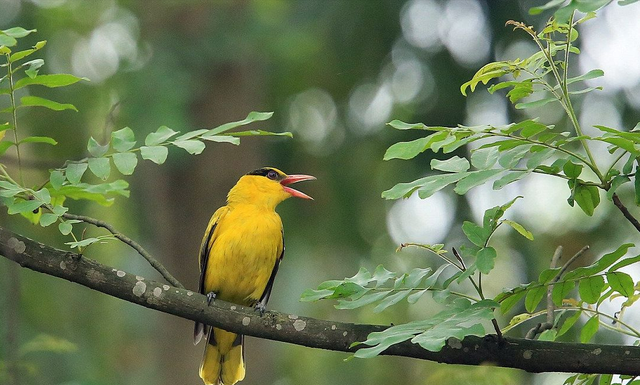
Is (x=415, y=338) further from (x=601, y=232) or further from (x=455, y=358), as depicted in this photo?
(x=601, y=232)

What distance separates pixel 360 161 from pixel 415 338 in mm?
6687

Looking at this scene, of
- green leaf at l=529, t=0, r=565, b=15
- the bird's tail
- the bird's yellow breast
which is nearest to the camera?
green leaf at l=529, t=0, r=565, b=15

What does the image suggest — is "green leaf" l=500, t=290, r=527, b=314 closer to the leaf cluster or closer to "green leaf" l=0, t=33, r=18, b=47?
the leaf cluster

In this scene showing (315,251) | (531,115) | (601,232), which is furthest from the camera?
(315,251)

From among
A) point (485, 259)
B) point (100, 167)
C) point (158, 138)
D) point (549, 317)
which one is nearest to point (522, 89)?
point (485, 259)

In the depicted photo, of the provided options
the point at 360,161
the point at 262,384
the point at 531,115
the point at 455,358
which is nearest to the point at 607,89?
the point at 531,115

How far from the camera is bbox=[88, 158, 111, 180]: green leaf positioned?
2.48 metres

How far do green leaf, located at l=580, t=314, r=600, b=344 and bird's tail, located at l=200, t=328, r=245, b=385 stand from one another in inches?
105

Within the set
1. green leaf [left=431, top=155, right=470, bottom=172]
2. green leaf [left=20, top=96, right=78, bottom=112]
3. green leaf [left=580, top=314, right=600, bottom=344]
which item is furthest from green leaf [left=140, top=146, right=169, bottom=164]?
green leaf [left=580, top=314, right=600, bottom=344]

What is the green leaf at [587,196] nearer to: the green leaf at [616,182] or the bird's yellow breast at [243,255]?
the green leaf at [616,182]

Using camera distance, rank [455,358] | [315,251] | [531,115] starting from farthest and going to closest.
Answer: [315,251] < [531,115] < [455,358]

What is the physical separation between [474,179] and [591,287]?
1.74 feet

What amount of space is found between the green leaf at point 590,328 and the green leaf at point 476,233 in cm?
54

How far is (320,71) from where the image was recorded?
9.23 metres
